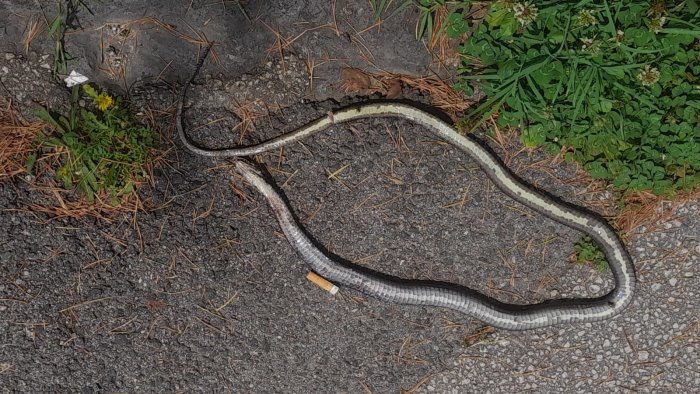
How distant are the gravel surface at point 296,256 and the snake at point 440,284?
0.27ft

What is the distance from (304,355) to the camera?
378cm

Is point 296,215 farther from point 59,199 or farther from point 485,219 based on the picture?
point 59,199

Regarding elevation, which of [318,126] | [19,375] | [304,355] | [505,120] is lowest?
[19,375]

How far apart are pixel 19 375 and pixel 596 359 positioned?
3889mm

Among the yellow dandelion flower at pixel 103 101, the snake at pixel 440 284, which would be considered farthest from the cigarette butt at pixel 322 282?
the yellow dandelion flower at pixel 103 101

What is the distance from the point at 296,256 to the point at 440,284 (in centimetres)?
99

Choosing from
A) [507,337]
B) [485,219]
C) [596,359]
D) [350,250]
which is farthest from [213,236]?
[596,359]

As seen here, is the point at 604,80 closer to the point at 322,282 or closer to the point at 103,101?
the point at 322,282

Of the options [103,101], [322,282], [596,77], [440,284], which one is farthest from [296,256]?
[596,77]

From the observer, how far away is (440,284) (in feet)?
12.4

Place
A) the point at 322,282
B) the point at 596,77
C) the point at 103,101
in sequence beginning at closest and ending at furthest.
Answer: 1. the point at 596,77
2. the point at 103,101
3. the point at 322,282

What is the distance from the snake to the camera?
3.63 m

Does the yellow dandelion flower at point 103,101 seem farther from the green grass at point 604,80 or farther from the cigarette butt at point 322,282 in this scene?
the green grass at point 604,80

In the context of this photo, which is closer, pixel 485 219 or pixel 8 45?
pixel 8 45
